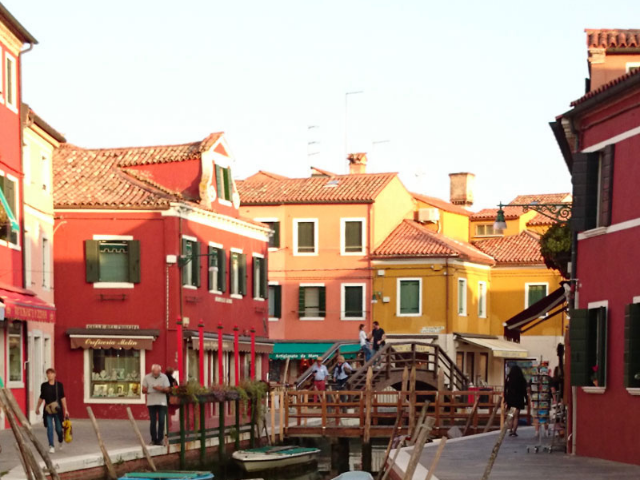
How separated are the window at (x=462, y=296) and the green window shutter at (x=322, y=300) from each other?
18.1 ft

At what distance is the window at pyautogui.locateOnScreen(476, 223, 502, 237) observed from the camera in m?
68.3

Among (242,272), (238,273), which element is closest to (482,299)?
(242,272)

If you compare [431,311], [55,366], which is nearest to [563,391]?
[55,366]

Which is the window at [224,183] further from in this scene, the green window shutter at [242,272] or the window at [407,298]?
the window at [407,298]

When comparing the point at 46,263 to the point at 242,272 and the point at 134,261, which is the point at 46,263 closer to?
the point at 134,261

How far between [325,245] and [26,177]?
2524 cm

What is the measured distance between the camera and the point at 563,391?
2941cm

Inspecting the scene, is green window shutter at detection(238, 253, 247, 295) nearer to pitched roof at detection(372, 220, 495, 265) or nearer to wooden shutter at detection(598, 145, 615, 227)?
Answer: pitched roof at detection(372, 220, 495, 265)

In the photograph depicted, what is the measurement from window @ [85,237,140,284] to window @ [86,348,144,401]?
6.52 ft

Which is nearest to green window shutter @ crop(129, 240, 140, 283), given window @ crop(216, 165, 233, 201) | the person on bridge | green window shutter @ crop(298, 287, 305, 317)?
window @ crop(216, 165, 233, 201)

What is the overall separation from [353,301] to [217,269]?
16.2 m

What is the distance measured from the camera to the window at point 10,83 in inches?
1328

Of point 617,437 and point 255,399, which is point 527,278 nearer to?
point 255,399

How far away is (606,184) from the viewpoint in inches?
917
